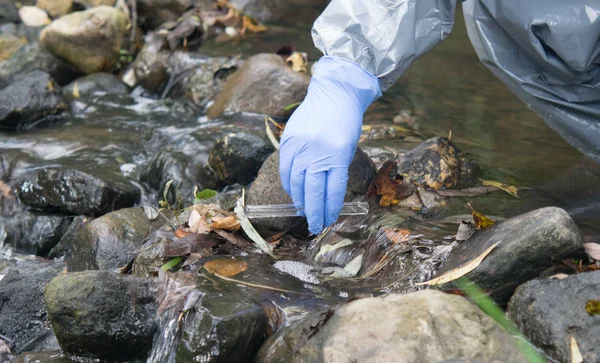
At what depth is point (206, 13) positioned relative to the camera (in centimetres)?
920

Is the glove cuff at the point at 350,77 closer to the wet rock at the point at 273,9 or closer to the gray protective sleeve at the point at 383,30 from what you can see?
the gray protective sleeve at the point at 383,30

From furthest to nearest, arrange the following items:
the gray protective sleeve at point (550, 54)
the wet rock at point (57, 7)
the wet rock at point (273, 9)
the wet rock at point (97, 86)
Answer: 1. the wet rock at point (57, 7)
2. the wet rock at point (273, 9)
3. the wet rock at point (97, 86)
4. the gray protective sleeve at point (550, 54)

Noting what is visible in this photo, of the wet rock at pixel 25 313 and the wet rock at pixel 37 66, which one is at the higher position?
the wet rock at pixel 25 313

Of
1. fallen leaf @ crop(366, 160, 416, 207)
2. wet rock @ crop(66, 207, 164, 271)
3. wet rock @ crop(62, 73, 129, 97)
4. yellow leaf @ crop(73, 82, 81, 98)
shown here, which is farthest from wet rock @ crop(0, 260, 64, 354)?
wet rock @ crop(62, 73, 129, 97)

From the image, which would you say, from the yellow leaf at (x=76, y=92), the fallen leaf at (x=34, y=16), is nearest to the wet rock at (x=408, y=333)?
the yellow leaf at (x=76, y=92)

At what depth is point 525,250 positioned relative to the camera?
8.36 feet

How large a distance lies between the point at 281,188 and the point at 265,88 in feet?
9.43

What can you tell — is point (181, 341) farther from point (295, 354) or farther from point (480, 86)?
point (480, 86)

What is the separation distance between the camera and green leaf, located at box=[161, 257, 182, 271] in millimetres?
3212

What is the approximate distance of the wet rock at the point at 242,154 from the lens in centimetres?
486

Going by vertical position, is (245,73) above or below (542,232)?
below

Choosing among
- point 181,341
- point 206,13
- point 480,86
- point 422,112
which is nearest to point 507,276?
point 181,341

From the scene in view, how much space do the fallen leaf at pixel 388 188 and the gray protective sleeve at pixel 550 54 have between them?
0.86 m

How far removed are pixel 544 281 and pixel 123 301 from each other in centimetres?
188
